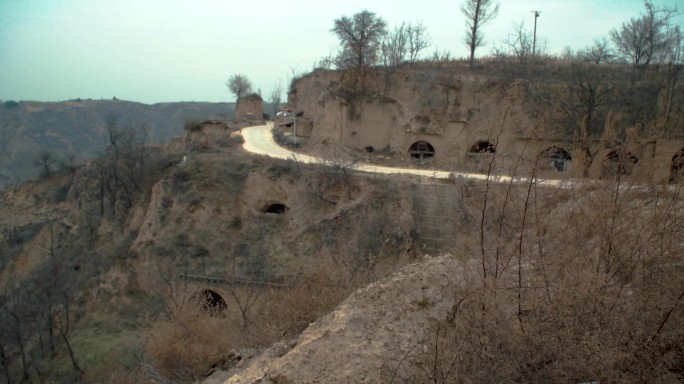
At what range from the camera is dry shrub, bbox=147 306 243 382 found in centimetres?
797

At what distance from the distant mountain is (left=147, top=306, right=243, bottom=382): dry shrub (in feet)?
161

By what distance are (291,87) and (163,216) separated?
17.1 meters

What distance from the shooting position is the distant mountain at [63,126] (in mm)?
65000

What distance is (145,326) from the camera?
14.5 m

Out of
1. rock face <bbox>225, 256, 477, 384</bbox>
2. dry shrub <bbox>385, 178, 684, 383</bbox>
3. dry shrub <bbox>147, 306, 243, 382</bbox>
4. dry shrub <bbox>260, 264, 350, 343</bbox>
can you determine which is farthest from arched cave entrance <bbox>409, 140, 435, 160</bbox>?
dry shrub <bbox>385, 178, 684, 383</bbox>

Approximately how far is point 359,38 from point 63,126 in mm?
78863

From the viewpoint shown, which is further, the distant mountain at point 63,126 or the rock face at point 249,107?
the distant mountain at point 63,126

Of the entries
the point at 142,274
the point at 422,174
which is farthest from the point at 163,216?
the point at 422,174

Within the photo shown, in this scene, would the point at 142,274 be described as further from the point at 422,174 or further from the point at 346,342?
the point at 346,342

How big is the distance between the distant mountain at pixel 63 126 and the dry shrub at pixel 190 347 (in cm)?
4899

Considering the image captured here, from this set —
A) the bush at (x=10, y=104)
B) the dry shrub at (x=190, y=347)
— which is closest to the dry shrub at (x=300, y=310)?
the dry shrub at (x=190, y=347)

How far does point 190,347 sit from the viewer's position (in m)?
8.34

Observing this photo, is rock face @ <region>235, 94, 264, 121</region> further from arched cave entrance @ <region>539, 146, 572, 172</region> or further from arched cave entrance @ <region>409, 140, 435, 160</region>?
arched cave entrance @ <region>539, 146, 572, 172</region>

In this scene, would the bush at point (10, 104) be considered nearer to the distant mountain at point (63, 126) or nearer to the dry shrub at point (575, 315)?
the distant mountain at point (63, 126)
